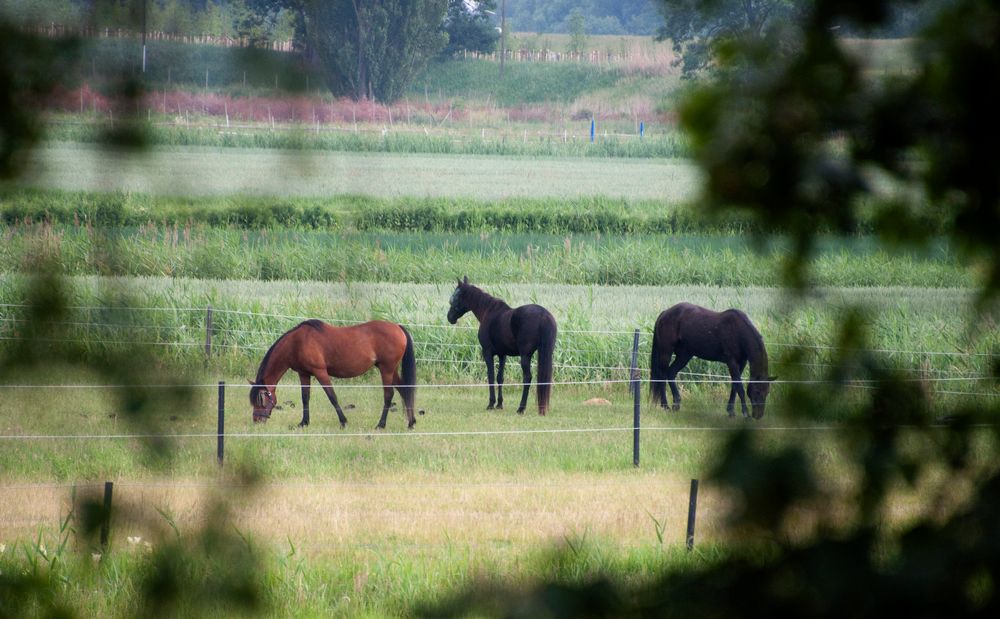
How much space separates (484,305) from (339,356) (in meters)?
1.59

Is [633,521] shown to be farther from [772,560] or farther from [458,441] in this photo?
[772,560]

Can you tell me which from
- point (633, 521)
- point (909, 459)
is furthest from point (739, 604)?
point (633, 521)

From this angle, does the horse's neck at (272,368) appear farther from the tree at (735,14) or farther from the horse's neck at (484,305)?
the tree at (735,14)

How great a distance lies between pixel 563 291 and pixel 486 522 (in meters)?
9.94

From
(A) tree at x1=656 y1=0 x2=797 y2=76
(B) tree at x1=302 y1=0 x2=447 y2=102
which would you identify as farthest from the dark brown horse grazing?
(A) tree at x1=656 y1=0 x2=797 y2=76

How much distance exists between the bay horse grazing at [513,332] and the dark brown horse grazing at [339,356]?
1007 millimetres

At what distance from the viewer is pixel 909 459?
1.97 feet

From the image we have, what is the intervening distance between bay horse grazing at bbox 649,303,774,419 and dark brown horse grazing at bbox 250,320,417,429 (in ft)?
7.99

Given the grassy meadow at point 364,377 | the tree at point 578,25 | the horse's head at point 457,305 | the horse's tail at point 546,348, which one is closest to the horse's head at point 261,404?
the grassy meadow at point 364,377

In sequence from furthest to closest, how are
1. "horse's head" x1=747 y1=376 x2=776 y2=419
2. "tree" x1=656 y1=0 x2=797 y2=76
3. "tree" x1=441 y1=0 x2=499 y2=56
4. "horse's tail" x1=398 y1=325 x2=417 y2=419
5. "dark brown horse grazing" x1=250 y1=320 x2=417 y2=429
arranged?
1. "dark brown horse grazing" x1=250 y1=320 x2=417 y2=429
2. "horse's tail" x1=398 y1=325 x2=417 y2=419
3. "tree" x1=441 y1=0 x2=499 y2=56
4. "horse's head" x1=747 y1=376 x2=776 y2=419
5. "tree" x1=656 y1=0 x2=797 y2=76

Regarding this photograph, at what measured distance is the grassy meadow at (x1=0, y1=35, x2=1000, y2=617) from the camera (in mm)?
678

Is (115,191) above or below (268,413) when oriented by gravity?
above

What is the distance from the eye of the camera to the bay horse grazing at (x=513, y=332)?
9.91 metres

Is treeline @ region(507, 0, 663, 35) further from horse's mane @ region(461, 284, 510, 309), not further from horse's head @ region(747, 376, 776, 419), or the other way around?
horse's mane @ region(461, 284, 510, 309)
